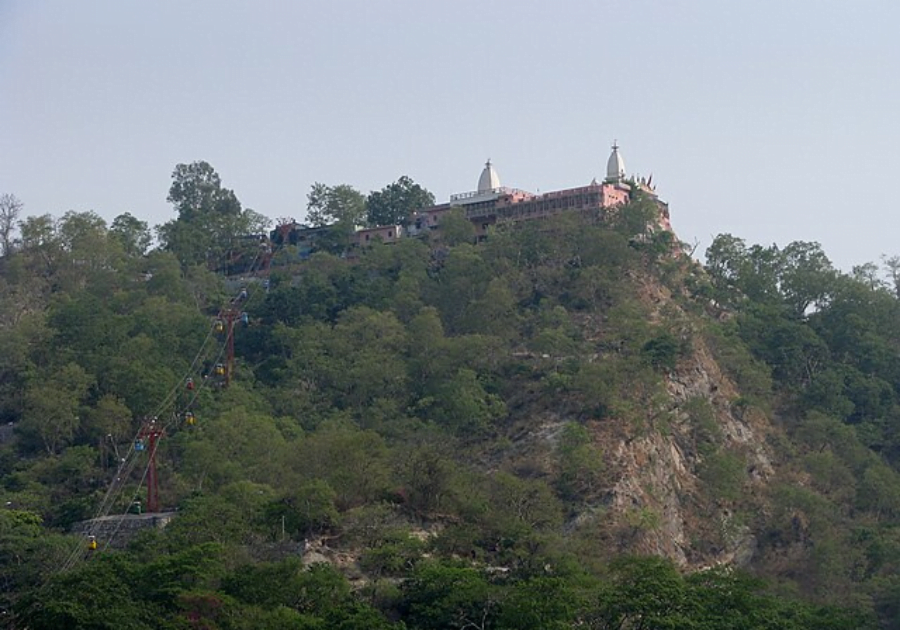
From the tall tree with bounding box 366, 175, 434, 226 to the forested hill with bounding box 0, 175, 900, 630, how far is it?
11.9 ft

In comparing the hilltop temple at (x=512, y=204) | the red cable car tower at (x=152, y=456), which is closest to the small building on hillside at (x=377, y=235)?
the hilltop temple at (x=512, y=204)

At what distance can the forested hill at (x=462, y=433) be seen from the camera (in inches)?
1209

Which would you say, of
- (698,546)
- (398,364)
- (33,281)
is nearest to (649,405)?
(698,546)

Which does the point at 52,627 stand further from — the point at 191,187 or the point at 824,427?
the point at 191,187

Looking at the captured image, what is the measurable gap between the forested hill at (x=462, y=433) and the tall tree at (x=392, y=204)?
11.9 feet

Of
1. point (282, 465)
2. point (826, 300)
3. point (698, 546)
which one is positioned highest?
point (826, 300)

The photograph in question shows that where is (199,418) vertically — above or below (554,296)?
below

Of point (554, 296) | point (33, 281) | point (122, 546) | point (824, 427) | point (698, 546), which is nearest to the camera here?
point (122, 546)

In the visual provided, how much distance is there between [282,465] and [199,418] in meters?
4.10

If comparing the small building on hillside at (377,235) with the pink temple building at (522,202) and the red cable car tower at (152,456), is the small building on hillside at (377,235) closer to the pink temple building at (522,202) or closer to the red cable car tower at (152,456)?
the pink temple building at (522,202)

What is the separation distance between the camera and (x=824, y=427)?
41188 millimetres

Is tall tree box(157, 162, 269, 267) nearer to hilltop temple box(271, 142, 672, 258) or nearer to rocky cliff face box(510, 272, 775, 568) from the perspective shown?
hilltop temple box(271, 142, 672, 258)

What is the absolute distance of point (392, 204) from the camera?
53.5 m

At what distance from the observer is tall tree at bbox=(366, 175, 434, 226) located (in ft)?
175
